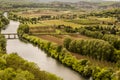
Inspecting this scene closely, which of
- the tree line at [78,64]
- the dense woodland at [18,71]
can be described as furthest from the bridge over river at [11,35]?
the dense woodland at [18,71]

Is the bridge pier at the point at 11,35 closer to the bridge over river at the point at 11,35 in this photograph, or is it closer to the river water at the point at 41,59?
the bridge over river at the point at 11,35

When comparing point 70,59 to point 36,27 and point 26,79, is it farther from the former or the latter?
point 36,27

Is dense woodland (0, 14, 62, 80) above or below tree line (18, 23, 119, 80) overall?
above

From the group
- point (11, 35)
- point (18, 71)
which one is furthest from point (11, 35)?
point (18, 71)

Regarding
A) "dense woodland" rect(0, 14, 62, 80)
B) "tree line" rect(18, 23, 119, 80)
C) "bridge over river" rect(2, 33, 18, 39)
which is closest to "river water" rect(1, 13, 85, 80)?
"tree line" rect(18, 23, 119, 80)

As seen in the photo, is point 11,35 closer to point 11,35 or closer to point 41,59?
point 11,35

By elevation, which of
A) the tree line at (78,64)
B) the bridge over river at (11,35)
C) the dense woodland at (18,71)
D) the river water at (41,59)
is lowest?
the bridge over river at (11,35)

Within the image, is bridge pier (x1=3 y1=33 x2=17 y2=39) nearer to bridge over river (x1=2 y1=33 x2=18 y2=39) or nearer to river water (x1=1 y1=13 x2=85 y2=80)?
bridge over river (x1=2 y1=33 x2=18 y2=39)

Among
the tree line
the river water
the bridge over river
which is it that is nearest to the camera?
the tree line
